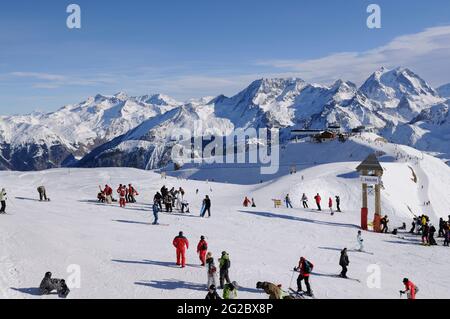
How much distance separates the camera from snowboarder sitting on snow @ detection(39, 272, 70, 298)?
14523 millimetres

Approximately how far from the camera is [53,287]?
48.0 feet

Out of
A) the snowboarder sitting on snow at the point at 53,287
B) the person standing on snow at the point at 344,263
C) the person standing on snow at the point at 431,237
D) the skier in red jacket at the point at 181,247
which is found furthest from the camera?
the person standing on snow at the point at 431,237

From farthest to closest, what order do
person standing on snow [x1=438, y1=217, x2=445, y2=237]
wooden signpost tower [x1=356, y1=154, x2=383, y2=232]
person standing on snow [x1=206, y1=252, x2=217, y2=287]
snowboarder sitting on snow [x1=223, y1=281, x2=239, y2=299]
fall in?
wooden signpost tower [x1=356, y1=154, x2=383, y2=232]
person standing on snow [x1=438, y1=217, x2=445, y2=237]
person standing on snow [x1=206, y1=252, x2=217, y2=287]
snowboarder sitting on snow [x1=223, y1=281, x2=239, y2=299]

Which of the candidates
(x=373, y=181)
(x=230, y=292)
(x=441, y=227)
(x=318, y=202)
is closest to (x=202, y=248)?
(x=230, y=292)

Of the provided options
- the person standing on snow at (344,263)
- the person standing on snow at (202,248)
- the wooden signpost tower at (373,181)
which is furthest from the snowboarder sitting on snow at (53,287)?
the wooden signpost tower at (373,181)

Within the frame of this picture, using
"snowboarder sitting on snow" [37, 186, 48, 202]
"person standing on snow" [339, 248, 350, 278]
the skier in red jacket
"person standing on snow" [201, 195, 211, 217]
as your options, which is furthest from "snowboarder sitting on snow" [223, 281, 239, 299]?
"snowboarder sitting on snow" [37, 186, 48, 202]

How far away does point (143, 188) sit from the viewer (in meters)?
45.8

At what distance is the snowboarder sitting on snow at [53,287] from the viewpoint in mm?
14523

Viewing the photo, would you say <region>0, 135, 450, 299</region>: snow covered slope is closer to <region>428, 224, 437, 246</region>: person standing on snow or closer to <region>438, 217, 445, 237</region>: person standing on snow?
<region>428, 224, 437, 246</region>: person standing on snow

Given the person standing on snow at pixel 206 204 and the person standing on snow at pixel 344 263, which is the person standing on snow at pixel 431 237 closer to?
the person standing on snow at pixel 344 263

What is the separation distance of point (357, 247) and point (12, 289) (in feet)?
56.6

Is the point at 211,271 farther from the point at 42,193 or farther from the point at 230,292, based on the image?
the point at 42,193

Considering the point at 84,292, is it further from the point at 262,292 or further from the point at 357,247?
the point at 357,247
